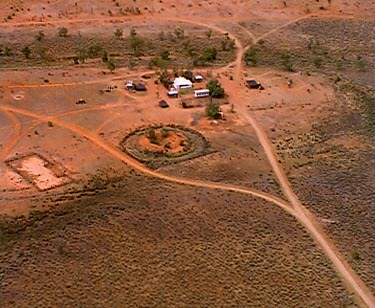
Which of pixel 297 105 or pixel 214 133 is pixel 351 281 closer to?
pixel 214 133

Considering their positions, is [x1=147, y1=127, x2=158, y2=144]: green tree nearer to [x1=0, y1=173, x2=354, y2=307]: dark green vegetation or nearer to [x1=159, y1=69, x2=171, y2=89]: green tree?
[x1=0, y1=173, x2=354, y2=307]: dark green vegetation

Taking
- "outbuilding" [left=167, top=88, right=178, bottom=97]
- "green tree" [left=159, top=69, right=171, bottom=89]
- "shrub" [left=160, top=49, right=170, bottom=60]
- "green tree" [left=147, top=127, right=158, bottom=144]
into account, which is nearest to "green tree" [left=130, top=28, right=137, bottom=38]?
"shrub" [left=160, top=49, right=170, bottom=60]

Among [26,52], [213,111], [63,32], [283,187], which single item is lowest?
[283,187]

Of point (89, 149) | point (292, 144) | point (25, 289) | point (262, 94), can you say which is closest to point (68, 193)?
point (89, 149)

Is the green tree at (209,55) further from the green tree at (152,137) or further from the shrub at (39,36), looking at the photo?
the green tree at (152,137)

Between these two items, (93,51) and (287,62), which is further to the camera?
(287,62)

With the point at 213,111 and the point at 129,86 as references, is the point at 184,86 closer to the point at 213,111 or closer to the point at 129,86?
the point at 129,86

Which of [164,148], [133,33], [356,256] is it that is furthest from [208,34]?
[356,256]
